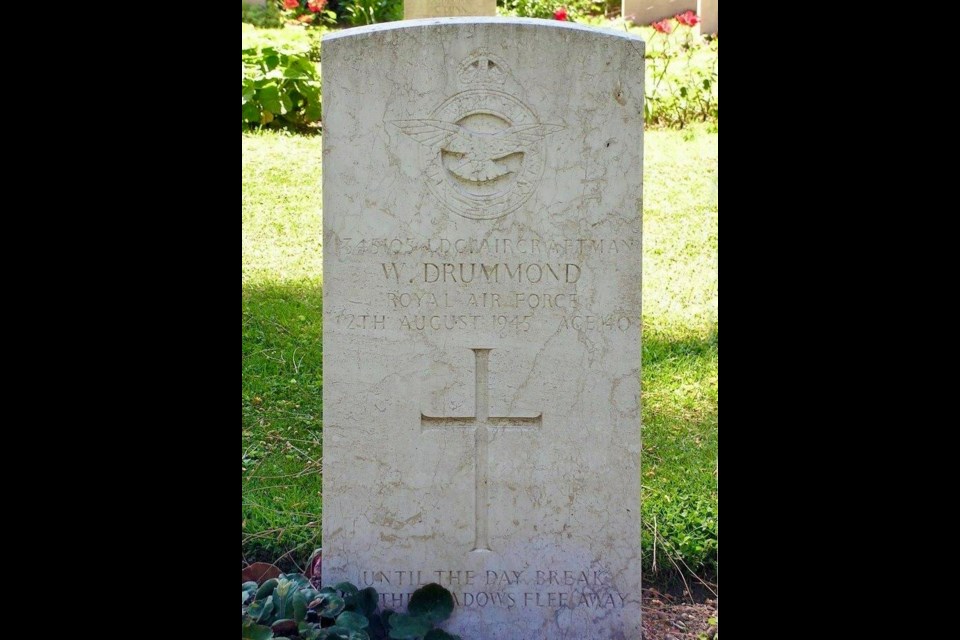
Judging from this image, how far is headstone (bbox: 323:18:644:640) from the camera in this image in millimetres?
3779

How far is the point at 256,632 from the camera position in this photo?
3457 mm

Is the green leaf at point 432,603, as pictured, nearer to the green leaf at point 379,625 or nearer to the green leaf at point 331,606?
the green leaf at point 379,625

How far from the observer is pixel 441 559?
386cm

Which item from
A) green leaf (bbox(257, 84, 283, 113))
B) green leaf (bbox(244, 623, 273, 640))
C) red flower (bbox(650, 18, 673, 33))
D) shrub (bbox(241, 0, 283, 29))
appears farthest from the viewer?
shrub (bbox(241, 0, 283, 29))

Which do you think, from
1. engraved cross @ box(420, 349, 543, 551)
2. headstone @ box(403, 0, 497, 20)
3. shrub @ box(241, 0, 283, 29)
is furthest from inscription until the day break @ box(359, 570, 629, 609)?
shrub @ box(241, 0, 283, 29)

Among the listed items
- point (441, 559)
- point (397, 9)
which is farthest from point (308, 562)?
point (397, 9)

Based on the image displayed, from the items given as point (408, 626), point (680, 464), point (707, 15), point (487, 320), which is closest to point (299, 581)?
point (408, 626)

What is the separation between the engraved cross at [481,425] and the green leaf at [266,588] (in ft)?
2.25

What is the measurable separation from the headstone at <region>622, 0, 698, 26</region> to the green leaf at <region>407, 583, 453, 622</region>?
28.3ft

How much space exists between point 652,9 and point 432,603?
8819 mm

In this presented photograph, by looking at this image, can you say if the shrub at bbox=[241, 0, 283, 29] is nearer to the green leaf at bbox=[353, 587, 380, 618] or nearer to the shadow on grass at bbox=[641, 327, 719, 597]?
the shadow on grass at bbox=[641, 327, 719, 597]

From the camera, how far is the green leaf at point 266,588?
146 inches

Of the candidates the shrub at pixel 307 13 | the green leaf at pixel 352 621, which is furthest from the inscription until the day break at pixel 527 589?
the shrub at pixel 307 13

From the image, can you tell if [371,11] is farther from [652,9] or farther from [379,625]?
[379,625]
